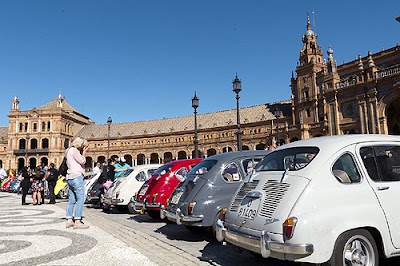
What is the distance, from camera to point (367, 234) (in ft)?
11.0

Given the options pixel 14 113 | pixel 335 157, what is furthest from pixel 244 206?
pixel 14 113

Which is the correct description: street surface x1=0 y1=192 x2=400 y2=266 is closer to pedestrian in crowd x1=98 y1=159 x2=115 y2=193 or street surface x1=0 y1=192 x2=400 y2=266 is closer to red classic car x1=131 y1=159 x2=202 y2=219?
red classic car x1=131 y1=159 x2=202 y2=219

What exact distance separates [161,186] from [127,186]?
2759 millimetres

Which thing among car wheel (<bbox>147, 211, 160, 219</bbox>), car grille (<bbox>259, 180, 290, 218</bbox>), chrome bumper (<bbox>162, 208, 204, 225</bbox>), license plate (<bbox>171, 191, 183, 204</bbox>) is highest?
car grille (<bbox>259, 180, 290, 218</bbox>)

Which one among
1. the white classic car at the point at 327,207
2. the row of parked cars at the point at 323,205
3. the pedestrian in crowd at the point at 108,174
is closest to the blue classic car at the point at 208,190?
the row of parked cars at the point at 323,205

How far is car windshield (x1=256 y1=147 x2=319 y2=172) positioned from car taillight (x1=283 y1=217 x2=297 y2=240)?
838 mm

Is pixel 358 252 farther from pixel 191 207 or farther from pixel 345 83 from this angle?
pixel 345 83

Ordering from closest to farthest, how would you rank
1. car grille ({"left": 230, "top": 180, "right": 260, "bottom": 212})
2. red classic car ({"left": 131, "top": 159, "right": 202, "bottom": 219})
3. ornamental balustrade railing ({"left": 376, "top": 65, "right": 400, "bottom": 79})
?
A: 1. car grille ({"left": 230, "top": 180, "right": 260, "bottom": 212})
2. red classic car ({"left": 131, "top": 159, "right": 202, "bottom": 219})
3. ornamental balustrade railing ({"left": 376, "top": 65, "right": 400, "bottom": 79})

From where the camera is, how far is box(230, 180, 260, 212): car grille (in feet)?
13.2

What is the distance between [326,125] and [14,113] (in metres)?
69.2

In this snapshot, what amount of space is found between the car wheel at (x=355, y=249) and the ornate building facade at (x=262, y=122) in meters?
22.1

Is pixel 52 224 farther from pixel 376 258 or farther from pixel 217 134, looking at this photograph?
pixel 217 134

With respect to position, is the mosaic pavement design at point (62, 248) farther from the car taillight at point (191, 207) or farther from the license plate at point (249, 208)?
the license plate at point (249, 208)

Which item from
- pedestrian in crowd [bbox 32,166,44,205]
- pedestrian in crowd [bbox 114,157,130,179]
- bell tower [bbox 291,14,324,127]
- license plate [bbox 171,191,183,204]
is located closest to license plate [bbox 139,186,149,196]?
license plate [bbox 171,191,183,204]
